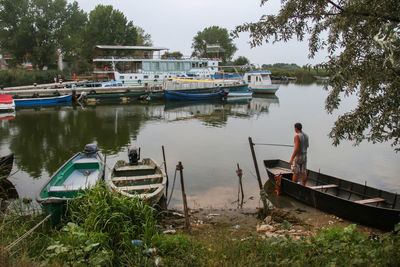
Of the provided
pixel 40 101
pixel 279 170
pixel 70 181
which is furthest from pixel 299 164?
pixel 40 101

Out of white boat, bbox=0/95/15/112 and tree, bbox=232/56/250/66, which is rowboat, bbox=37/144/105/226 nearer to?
white boat, bbox=0/95/15/112

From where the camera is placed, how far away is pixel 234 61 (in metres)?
92.9

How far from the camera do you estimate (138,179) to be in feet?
28.3

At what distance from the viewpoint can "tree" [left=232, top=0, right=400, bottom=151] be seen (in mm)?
4941

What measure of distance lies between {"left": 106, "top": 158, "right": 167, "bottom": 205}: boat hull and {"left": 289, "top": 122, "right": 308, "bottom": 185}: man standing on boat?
3.52 meters

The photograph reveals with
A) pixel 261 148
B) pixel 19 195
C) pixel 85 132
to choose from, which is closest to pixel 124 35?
pixel 85 132

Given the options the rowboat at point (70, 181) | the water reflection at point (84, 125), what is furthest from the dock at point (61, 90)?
the rowboat at point (70, 181)

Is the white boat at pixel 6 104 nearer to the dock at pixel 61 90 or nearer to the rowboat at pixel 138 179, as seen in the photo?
the dock at pixel 61 90

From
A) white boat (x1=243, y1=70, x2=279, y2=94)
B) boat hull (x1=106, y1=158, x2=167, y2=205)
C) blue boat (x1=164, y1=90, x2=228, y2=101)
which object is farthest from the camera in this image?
white boat (x1=243, y1=70, x2=279, y2=94)

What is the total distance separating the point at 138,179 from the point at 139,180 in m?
0.16

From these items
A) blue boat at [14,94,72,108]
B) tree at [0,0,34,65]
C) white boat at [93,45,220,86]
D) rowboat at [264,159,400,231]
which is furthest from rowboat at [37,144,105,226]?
tree at [0,0,34,65]

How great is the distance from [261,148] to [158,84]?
26.4 m

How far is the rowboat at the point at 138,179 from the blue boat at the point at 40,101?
84.5 feet

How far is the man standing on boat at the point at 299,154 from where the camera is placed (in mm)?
8320
